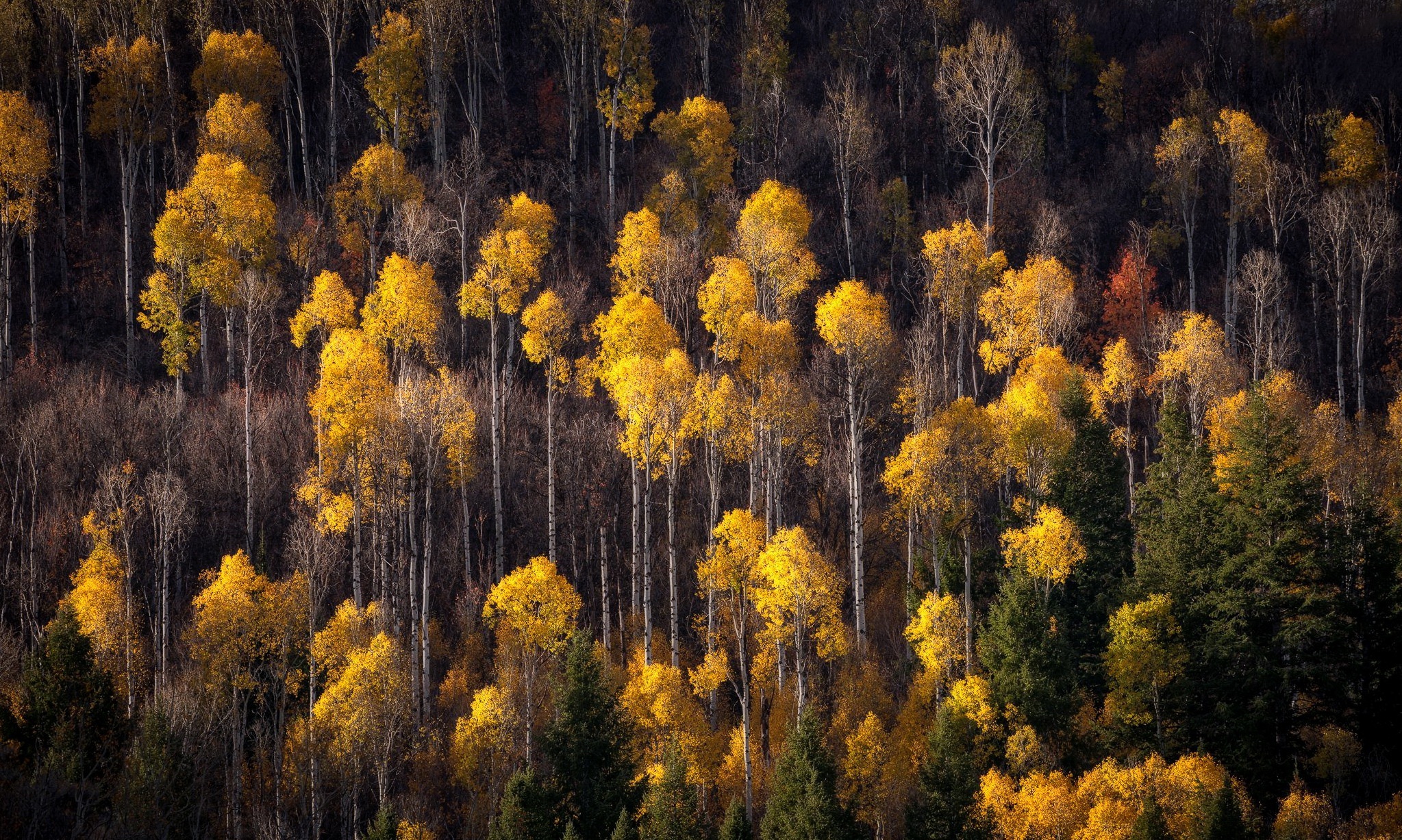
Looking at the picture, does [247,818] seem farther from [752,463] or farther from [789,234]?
[789,234]

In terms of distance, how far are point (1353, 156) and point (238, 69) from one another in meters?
54.1

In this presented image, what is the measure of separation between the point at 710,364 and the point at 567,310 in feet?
28.8

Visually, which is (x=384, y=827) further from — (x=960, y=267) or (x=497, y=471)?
(x=960, y=267)

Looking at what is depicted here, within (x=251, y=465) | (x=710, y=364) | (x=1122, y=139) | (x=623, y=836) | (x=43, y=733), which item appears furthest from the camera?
(x=1122, y=139)

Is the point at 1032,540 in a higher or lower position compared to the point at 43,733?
higher

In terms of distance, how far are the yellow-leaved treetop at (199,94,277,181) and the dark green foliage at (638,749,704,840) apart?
3394 centimetres

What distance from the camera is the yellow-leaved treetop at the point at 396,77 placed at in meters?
60.7

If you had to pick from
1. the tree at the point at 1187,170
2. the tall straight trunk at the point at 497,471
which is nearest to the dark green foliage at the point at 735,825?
the tall straight trunk at the point at 497,471

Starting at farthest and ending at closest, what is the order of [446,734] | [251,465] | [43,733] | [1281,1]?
[1281,1], [251,465], [446,734], [43,733]

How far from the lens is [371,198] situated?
55.1 metres

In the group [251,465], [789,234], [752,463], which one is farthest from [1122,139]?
[251,465]

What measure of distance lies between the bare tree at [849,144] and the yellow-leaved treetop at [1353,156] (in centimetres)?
2213

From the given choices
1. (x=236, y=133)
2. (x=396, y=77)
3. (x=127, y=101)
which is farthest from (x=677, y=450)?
(x=127, y=101)

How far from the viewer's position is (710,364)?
5422 cm
